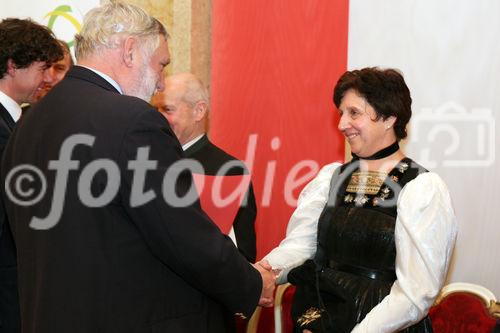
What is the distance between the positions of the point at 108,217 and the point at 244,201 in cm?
126

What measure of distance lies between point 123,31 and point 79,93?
24cm

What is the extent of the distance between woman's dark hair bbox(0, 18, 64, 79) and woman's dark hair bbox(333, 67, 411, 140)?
4.20ft

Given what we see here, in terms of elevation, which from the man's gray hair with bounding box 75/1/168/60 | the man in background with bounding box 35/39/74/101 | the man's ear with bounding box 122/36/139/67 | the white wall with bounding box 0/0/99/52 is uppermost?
the white wall with bounding box 0/0/99/52

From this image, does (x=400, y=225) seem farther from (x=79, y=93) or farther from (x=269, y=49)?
(x=269, y=49)

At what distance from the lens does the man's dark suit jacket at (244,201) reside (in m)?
2.84

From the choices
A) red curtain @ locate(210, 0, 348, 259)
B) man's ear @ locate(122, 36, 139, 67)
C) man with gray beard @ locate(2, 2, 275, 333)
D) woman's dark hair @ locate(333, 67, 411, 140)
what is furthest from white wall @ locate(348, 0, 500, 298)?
man's ear @ locate(122, 36, 139, 67)

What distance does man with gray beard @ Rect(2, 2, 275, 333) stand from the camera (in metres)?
1.69

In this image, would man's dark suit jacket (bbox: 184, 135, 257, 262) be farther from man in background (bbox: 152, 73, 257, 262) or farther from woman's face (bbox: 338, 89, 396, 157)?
woman's face (bbox: 338, 89, 396, 157)

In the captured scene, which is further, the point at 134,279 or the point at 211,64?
the point at 211,64

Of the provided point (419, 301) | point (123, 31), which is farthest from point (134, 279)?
point (419, 301)

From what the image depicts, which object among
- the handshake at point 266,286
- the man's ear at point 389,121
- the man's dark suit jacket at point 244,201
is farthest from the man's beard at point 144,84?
the man's dark suit jacket at point 244,201

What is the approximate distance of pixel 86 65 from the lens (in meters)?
1.86

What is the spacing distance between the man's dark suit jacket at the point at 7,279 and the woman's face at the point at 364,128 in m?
1.27

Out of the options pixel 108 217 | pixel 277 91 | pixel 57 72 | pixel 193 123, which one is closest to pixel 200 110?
pixel 193 123
